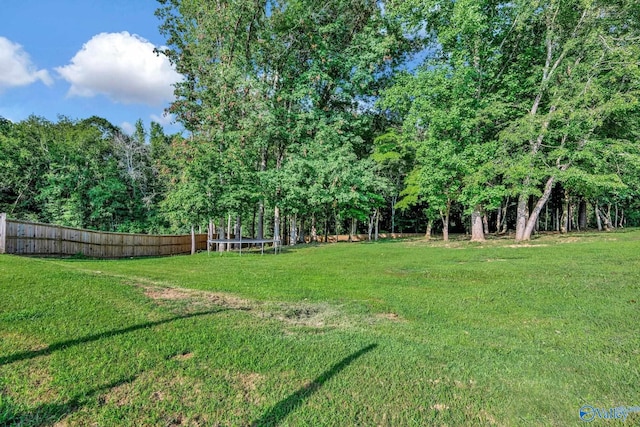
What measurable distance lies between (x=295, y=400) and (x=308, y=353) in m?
0.90

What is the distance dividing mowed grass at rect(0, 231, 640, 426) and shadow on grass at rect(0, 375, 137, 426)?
11 millimetres

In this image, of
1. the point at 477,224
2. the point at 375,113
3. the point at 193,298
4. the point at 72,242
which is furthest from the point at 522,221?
the point at 72,242

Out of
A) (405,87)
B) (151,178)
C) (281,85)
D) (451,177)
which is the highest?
(281,85)

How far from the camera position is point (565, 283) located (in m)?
7.02

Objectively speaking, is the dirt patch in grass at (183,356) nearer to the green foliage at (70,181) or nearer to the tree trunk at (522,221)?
the tree trunk at (522,221)

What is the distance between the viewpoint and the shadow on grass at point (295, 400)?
2.54 m

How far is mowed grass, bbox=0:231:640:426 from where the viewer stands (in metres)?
2.66

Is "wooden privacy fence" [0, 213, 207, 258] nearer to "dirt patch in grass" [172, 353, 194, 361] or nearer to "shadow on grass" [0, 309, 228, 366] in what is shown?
"shadow on grass" [0, 309, 228, 366]

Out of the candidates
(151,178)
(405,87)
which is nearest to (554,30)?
(405,87)

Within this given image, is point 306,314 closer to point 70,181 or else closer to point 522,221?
point 522,221

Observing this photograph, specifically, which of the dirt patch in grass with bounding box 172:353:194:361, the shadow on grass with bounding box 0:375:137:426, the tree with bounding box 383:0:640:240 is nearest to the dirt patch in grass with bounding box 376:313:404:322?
the dirt patch in grass with bounding box 172:353:194:361

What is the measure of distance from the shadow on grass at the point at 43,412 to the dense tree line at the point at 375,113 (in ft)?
46.9

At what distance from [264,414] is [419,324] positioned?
2932 millimetres

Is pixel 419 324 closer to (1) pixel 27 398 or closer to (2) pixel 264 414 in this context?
(2) pixel 264 414
